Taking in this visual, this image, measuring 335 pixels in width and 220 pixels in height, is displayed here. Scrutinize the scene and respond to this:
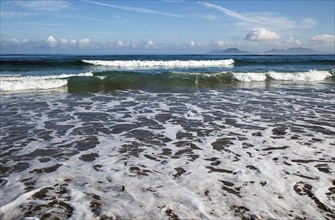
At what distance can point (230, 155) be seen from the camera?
5.68 metres

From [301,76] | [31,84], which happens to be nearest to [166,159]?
[31,84]

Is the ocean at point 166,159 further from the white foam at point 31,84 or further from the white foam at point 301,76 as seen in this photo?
the white foam at point 301,76

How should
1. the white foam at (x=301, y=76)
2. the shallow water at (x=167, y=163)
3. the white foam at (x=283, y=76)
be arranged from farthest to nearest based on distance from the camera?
the white foam at (x=301, y=76)
the white foam at (x=283, y=76)
the shallow water at (x=167, y=163)

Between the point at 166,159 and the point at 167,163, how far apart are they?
0.20 meters

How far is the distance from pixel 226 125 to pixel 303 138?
5.86ft

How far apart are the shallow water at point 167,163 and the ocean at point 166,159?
0.01 m

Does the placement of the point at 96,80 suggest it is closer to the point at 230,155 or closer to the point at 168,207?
the point at 230,155

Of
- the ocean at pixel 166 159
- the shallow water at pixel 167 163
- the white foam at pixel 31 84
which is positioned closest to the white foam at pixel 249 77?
the ocean at pixel 166 159

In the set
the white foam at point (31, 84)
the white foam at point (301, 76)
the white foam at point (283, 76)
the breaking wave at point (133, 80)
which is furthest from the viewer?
the white foam at point (301, 76)

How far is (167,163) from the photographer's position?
17.3ft

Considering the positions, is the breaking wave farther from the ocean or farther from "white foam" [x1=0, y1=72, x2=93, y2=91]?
the ocean

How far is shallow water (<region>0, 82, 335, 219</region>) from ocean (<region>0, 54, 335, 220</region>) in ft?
0.05

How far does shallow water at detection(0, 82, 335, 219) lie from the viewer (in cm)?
383

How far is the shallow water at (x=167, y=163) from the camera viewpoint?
3828 mm
